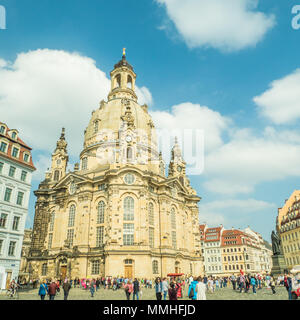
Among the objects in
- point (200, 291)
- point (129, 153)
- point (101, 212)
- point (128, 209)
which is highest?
point (129, 153)

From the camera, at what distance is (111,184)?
1781 inches

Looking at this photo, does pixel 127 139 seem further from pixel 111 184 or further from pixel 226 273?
pixel 226 273

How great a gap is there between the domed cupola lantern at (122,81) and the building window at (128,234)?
34.2m

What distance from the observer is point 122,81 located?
230 ft

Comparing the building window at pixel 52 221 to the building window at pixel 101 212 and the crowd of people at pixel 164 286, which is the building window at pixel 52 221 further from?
the crowd of people at pixel 164 286

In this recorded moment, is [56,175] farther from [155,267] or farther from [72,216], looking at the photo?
[155,267]

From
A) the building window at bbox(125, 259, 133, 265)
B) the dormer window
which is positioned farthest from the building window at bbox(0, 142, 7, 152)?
the building window at bbox(125, 259, 133, 265)

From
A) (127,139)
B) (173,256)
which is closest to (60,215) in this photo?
(127,139)

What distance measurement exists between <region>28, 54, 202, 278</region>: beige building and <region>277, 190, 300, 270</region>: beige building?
22.9m

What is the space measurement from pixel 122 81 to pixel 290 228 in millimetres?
53820

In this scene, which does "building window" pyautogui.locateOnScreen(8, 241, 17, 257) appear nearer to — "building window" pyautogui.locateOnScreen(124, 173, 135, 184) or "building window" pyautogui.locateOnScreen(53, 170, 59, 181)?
"building window" pyautogui.locateOnScreen(124, 173, 135, 184)

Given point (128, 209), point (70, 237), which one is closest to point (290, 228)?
point (128, 209)

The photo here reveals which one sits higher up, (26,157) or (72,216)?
(26,157)
